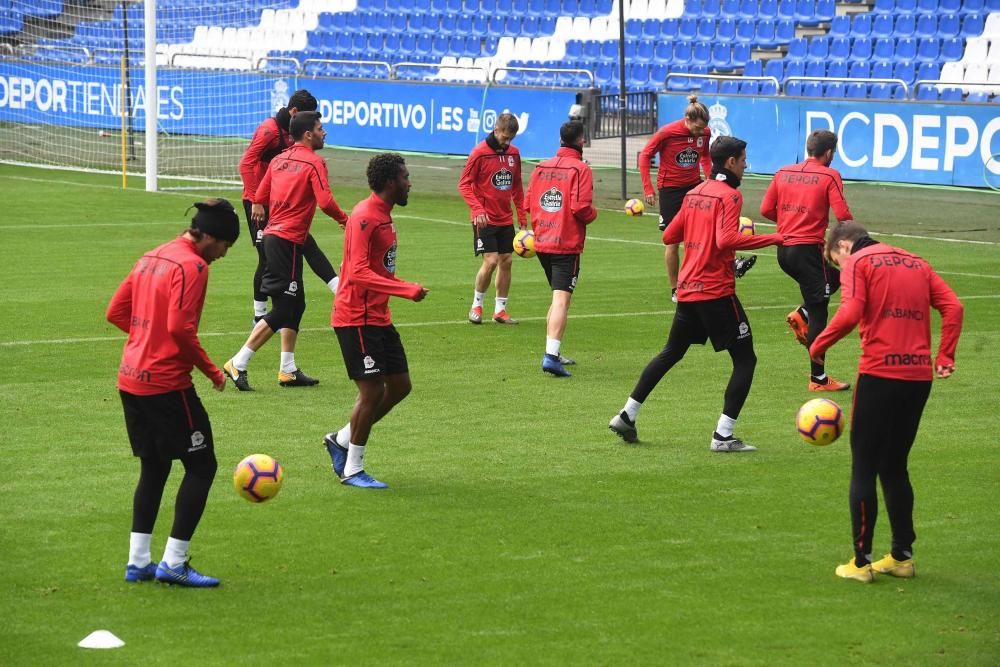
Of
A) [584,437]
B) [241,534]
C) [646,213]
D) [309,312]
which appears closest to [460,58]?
[646,213]

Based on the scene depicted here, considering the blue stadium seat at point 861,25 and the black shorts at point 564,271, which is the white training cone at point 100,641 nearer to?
the black shorts at point 564,271

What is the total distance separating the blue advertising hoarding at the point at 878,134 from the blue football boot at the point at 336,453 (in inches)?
772

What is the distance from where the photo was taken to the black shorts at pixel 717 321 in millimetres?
11258

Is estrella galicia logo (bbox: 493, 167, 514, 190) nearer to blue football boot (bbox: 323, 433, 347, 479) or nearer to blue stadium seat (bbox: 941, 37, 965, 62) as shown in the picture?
blue football boot (bbox: 323, 433, 347, 479)

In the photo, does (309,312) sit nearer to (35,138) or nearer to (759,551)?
(759,551)

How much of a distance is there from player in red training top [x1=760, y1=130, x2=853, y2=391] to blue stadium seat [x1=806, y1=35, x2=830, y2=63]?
21621 millimetres

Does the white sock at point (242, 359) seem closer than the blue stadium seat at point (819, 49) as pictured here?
Yes

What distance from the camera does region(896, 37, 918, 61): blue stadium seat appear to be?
109 feet

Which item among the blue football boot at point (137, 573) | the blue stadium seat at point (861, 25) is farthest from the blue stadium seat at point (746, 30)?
the blue football boot at point (137, 573)

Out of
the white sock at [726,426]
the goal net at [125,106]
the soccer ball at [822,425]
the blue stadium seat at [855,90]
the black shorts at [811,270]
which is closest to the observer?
the soccer ball at [822,425]

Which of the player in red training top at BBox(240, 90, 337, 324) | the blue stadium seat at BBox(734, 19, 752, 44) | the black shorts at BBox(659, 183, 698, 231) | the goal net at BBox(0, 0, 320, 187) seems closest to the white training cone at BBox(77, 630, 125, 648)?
the player in red training top at BBox(240, 90, 337, 324)

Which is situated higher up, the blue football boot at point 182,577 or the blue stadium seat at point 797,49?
the blue stadium seat at point 797,49

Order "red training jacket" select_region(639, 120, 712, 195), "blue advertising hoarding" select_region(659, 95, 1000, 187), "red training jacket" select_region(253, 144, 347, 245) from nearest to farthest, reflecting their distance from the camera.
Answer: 1. "red training jacket" select_region(253, 144, 347, 245)
2. "red training jacket" select_region(639, 120, 712, 195)
3. "blue advertising hoarding" select_region(659, 95, 1000, 187)

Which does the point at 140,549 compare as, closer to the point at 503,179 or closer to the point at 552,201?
the point at 552,201
